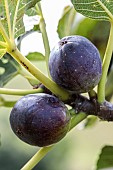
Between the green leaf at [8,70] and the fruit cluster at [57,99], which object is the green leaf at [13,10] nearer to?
the fruit cluster at [57,99]

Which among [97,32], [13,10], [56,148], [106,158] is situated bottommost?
[56,148]

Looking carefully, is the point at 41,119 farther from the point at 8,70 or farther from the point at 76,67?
the point at 8,70

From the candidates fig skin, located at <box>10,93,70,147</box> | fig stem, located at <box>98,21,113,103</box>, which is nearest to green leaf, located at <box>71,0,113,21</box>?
fig stem, located at <box>98,21,113,103</box>

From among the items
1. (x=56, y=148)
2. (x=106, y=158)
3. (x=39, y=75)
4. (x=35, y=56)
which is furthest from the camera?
(x=56, y=148)

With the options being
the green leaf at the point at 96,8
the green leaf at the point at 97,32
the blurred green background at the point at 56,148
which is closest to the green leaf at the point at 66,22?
the green leaf at the point at 97,32

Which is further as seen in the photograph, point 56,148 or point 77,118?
Result: point 56,148

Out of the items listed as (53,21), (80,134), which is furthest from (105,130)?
(53,21)

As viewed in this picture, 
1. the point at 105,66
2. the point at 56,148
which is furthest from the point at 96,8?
the point at 56,148

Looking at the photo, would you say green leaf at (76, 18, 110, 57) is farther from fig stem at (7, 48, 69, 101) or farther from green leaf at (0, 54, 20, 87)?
Result: fig stem at (7, 48, 69, 101)
